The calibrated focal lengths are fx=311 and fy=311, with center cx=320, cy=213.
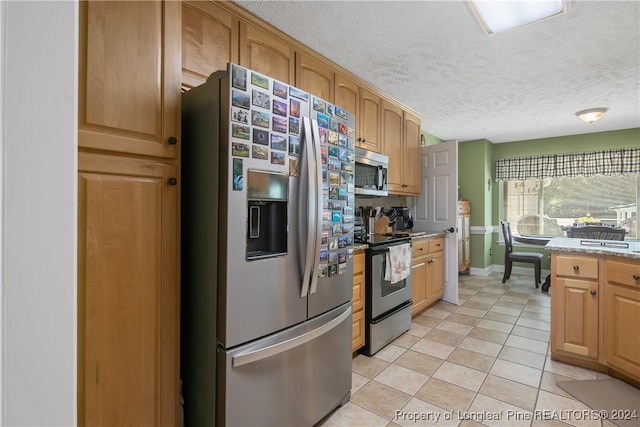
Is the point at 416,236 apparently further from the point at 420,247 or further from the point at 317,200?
the point at 317,200

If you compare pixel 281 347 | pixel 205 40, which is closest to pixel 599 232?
pixel 281 347

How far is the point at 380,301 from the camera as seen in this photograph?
8.57 ft

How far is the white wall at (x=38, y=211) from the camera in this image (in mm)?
383

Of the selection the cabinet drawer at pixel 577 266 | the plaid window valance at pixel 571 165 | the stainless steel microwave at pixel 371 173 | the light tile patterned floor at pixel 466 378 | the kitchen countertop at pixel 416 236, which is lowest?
the light tile patterned floor at pixel 466 378

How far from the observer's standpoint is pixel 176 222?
1.26 metres

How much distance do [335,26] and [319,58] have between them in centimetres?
42

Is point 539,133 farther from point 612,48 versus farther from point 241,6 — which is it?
point 241,6

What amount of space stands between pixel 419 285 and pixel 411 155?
158 cm

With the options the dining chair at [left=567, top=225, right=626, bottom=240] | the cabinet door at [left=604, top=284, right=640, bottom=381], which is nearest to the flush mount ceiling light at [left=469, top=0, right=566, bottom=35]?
the cabinet door at [left=604, top=284, right=640, bottom=381]

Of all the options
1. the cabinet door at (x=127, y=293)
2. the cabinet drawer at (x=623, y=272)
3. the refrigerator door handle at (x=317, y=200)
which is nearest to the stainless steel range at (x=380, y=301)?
the refrigerator door handle at (x=317, y=200)

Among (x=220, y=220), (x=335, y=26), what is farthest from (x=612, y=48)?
(x=220, y=220)

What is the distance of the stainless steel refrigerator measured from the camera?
4.19ft

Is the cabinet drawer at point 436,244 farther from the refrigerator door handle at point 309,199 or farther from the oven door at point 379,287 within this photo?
the refrigerator door handle at point 309,199

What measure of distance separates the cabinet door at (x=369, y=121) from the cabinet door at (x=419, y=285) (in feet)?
4.22
